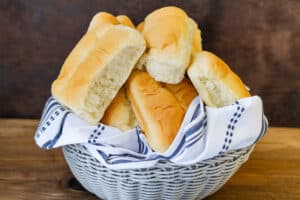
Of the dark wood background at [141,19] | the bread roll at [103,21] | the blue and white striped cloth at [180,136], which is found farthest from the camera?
the dark wood background at [141,19]

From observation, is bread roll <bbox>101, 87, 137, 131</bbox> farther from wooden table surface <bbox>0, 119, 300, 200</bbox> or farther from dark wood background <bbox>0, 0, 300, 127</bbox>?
dark wood background <bbox>0, 0, 300, 127</bbox>

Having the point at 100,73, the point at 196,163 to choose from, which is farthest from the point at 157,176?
the point at 100,73

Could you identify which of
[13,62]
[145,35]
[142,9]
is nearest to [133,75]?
[145,35]

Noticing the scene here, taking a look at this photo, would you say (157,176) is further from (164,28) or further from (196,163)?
(164,28)

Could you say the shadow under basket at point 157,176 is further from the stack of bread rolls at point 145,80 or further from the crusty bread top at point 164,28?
the crusty bread top at point 164,28

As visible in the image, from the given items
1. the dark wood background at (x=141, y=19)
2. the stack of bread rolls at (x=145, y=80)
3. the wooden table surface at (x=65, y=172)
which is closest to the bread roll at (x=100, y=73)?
the stack of bread rolls at (x=145, y=80)

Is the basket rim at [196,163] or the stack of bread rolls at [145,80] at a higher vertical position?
the stack of bread rolls at [145,80]

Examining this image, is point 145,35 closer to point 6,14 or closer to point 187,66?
point 187,66
